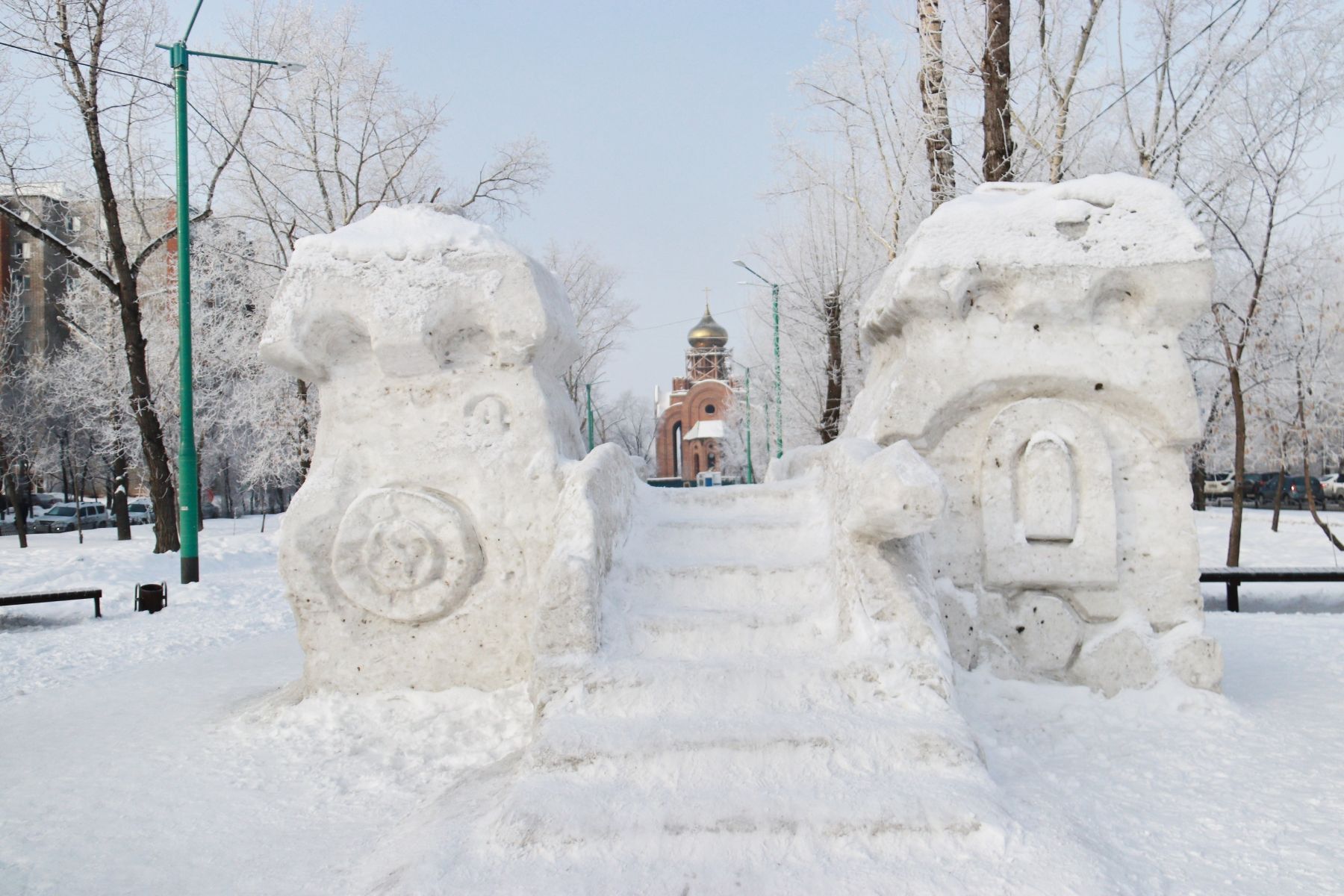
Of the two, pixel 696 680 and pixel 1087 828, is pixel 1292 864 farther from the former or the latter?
pixel 696 680

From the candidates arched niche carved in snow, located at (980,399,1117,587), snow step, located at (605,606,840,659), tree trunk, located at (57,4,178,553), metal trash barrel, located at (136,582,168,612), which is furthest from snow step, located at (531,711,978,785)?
tree trunk, located at (57,4,178,553)

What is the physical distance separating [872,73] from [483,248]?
982 centimetres

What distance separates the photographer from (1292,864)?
270 centimetres

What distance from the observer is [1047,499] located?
14.5ft

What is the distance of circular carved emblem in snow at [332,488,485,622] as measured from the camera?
428 centimetres

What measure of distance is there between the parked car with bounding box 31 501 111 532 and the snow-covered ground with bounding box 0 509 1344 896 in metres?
24.8

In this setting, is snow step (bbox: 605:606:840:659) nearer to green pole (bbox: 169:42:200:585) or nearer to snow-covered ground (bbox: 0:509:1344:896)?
snow-covered ground (bbox: 0:509:1344:896)

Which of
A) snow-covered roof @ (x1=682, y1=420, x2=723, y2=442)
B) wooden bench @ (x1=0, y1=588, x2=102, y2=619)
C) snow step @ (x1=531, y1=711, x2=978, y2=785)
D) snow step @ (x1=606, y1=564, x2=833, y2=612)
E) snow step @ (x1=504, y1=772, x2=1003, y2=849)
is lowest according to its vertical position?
wooden bench @ (x1=0, y1=588, x2=102, y2=619)

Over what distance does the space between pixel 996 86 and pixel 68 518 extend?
29.1 metres

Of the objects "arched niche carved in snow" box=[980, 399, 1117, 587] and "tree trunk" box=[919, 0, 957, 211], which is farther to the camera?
"tree trunk" box=[919, 0, 957, 211]

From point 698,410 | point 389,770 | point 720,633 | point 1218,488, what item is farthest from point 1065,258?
point 698,410

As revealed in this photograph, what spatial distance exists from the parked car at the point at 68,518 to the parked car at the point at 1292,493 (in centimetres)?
3372

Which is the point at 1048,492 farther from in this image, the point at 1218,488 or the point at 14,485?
the point at 1218,488

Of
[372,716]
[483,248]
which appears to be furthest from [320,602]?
[483,248]
